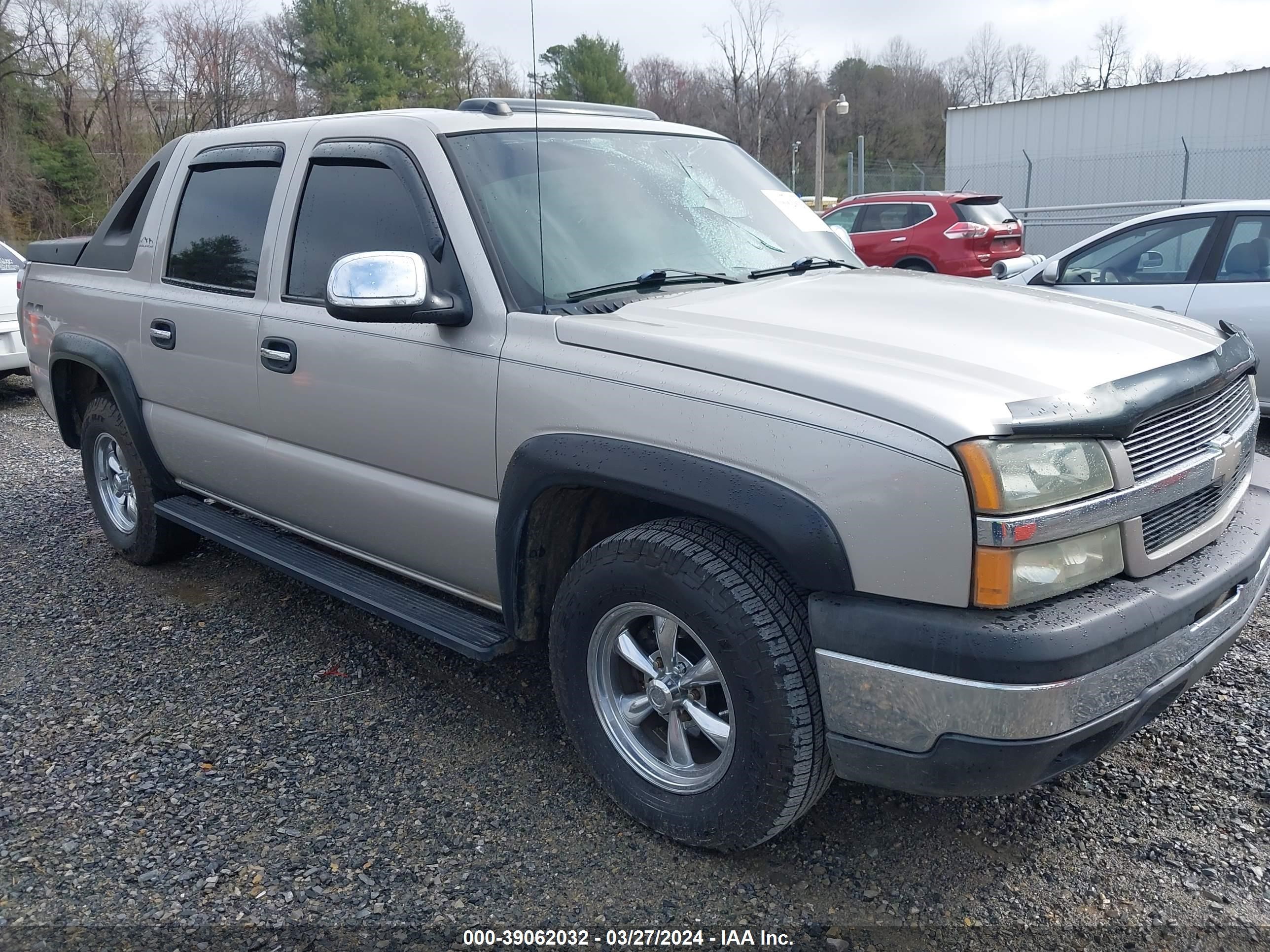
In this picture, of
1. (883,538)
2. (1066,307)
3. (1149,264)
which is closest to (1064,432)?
(883,538)

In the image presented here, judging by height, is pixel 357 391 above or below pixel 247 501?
above

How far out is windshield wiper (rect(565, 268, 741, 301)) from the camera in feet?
9.86

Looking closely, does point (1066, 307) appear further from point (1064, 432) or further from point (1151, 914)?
point (1151, 914)

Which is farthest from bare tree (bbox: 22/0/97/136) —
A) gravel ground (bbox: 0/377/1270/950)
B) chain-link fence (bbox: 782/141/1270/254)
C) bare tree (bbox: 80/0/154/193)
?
gravel ground (bbox: 0/377/1270/950)

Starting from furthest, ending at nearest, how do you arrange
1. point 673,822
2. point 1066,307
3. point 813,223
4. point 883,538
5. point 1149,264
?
point 1149,264 < point 813,223 < point 1066,307 < point 673,822 < point 883,538

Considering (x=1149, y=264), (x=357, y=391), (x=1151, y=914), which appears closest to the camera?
(x=1151, y=914)

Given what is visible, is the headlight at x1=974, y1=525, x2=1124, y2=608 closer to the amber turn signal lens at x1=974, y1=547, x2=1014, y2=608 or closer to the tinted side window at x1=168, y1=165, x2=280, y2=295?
the amber turn signal lens at x1=974, y1=547, x2=1014, y2=608

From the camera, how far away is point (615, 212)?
3246 millimetres

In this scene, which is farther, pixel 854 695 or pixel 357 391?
pixel 357 391

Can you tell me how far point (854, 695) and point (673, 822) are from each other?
70 cm

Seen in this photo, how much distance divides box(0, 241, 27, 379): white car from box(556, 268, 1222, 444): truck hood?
7927 mm

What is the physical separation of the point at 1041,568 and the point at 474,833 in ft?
5.32

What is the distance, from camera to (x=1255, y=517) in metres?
2.83

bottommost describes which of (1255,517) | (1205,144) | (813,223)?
(1255,517)
